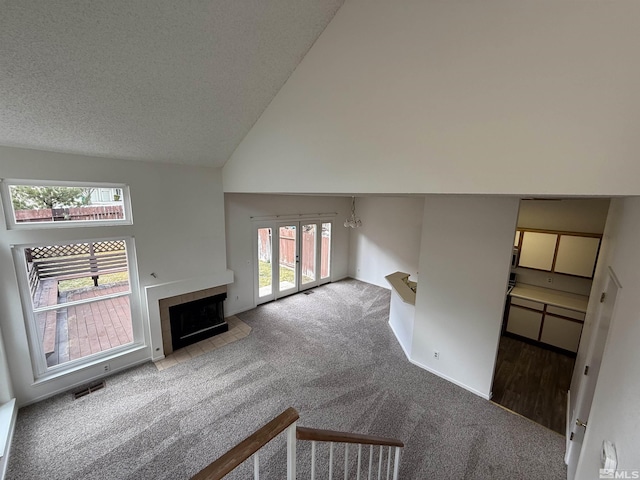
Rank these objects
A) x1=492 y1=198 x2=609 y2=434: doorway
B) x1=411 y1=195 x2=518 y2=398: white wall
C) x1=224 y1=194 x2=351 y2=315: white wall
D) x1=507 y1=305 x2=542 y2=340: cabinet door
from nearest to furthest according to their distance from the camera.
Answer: x1=411 y1=195 x2=518 y2=398: white wall
x1=492 y1=198 x2=609 y2=434: doorway
x1=507 y1=305 x2=542 y2=340: cabinet door
x1=224 y1=194 x2=351 y2=315: white wall

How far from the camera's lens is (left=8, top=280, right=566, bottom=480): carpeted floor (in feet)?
8.09

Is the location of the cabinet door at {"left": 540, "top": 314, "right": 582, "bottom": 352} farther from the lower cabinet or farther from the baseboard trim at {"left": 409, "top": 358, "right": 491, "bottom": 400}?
the baseboard trim at {"left": 409, "top": 358, "right": 491, "bottom": 400}

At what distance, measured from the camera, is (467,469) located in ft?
8.07

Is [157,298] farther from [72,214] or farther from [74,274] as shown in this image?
[72,214]

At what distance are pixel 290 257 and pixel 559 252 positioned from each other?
515 centimetres

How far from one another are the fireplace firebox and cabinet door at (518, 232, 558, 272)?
214 inches

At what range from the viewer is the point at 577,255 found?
13.7ft

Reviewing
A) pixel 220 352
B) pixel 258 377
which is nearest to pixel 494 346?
pixel 258 377

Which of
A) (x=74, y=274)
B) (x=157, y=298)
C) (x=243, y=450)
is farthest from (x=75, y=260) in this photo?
(x=243, y=450)

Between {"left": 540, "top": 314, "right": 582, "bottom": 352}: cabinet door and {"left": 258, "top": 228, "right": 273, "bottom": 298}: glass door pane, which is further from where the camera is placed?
{"left": 258, "top": 228, "right": 273, "bottom": 298}: glass door pane

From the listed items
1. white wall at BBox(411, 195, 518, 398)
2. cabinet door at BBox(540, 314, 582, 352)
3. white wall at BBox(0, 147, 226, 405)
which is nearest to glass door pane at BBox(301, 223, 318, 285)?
white wall at BBox(0, 147, 226, 405)

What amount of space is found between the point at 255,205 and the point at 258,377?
3.26 meters

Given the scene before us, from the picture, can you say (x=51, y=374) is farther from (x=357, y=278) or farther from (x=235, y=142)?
(x=357, y=278)

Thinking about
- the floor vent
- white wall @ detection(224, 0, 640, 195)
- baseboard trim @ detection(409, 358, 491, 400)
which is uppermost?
white wall @ detection(224, 0, 640, 195)
